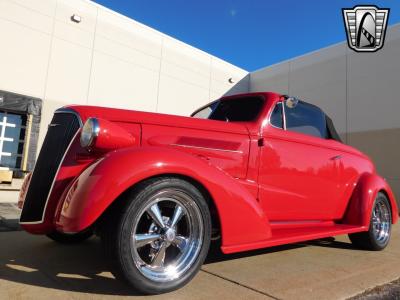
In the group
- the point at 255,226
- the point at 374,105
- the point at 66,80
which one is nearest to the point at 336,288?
the point at 255,226

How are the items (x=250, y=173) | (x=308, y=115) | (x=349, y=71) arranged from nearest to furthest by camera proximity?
1. (x=250, y=173)
2. (x=308, y=115)
3. (x=349, y=71)

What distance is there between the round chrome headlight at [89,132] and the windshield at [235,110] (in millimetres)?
1561

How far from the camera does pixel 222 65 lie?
1581cm

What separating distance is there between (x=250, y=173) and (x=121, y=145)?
118cm

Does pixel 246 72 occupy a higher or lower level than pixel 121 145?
higher

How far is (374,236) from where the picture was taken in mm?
4070

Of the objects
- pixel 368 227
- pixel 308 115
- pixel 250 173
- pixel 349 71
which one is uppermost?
pixel 349 71

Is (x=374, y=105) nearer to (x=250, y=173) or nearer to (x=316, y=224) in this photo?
(x=316, y=224)

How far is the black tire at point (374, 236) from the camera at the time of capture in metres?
4.04

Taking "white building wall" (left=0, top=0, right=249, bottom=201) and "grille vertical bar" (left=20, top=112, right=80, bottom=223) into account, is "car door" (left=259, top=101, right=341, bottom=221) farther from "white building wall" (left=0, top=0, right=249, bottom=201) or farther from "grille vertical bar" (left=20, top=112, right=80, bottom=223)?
"white building wall" (left=0, top=0, right=249, bottom=201)

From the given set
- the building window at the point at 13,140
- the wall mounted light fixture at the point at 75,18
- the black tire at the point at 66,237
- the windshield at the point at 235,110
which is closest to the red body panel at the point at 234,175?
the windshield at the point at 235,110

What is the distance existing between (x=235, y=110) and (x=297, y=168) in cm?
86

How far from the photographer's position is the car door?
3.27m

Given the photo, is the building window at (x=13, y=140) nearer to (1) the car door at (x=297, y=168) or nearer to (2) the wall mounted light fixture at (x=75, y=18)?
(2) the wall mounted light fixture at (x=75, y=18)
